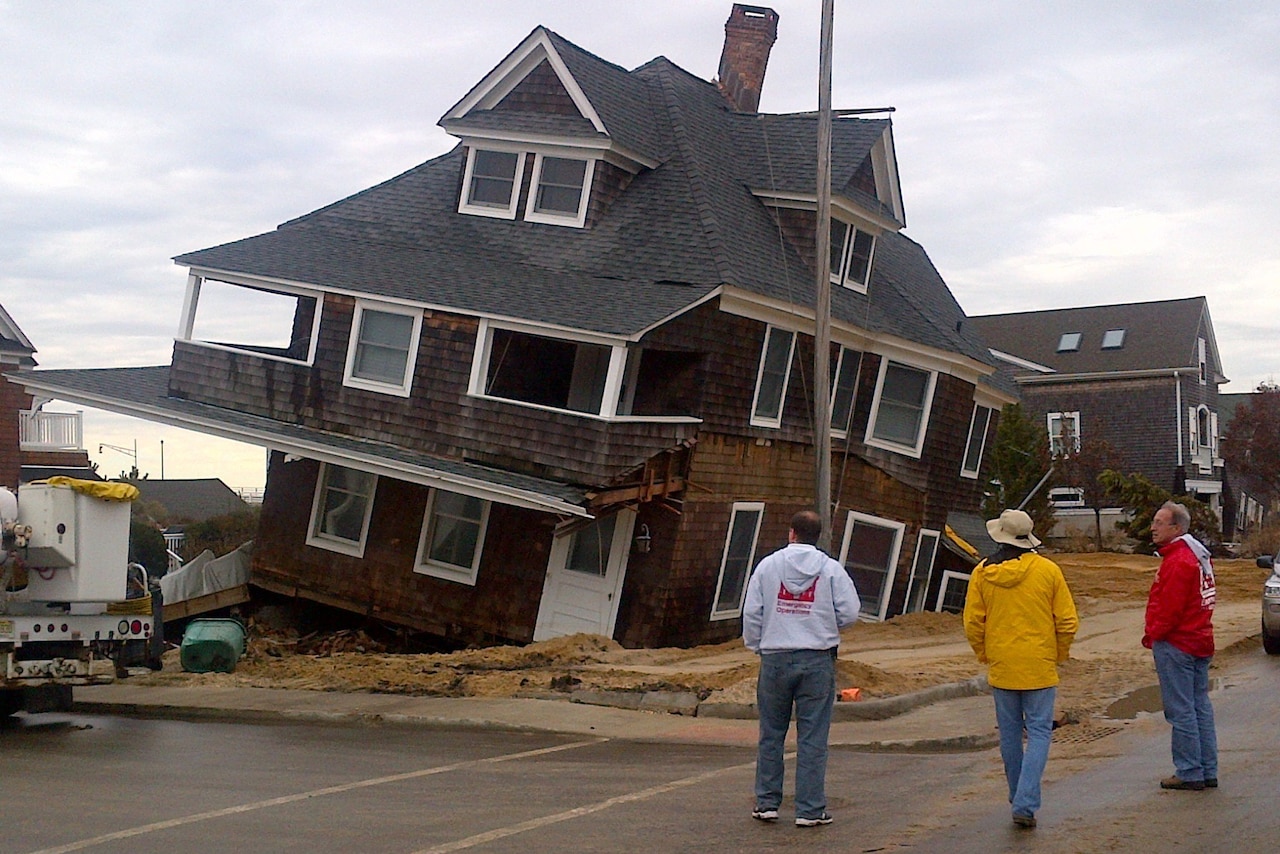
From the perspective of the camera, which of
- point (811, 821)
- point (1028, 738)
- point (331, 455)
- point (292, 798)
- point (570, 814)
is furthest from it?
point (331, 455)

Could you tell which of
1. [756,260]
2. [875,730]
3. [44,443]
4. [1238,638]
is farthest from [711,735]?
[44,443]

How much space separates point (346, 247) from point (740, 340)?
6.81 metres

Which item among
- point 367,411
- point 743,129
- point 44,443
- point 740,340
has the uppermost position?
point 743,129

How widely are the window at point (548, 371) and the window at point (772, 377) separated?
2.42 metres

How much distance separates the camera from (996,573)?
8.27 metres

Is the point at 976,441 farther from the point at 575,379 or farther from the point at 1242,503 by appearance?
the point at 1242,503

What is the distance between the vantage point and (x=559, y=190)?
2369 cm

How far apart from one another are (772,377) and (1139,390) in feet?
97.9

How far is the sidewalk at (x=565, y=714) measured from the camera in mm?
12102

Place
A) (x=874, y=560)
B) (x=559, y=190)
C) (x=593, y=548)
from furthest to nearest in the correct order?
(x=874, y=560) → (x=559, y=190) → (x=593, y=548)

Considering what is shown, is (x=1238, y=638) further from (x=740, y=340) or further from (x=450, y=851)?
(x=450, y=851)

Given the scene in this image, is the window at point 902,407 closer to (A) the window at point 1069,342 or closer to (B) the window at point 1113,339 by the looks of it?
(B) the window at point 1113,339

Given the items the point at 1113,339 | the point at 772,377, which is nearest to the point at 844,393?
the point at 772,377

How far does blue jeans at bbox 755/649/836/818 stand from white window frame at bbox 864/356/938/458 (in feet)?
55.2
